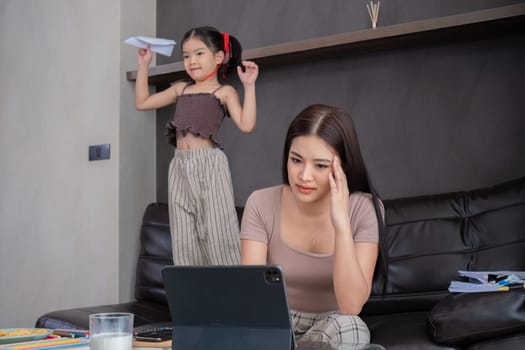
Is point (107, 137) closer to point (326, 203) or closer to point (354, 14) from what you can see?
point (354, 14)

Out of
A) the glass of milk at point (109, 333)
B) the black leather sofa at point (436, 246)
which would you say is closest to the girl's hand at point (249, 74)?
the black leather sofa at point (436, 246)

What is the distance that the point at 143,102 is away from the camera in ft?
11.2

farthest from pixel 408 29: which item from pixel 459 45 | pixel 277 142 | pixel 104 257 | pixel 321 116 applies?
pixel 104 257

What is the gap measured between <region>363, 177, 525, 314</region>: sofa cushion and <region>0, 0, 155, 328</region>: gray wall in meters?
1.59

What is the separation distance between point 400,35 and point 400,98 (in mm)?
332

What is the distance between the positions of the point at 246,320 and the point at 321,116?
34.0 inches

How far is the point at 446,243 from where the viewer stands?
2.59 metres

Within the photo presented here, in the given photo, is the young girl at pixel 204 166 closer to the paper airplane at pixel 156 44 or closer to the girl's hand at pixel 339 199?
the paper airplane at pixel 156 44

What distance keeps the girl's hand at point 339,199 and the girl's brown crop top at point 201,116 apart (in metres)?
1.31

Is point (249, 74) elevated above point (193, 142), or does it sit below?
above

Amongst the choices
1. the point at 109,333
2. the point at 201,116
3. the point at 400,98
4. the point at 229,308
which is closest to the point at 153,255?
the point at 201,116

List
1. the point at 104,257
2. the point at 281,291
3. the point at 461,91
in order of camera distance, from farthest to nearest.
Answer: the point at 104,257, the point at 461,91, the point at 281,291

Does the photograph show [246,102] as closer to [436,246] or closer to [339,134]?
[436,246]

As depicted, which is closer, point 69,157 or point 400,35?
point 400,35
